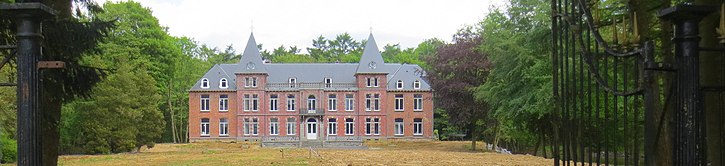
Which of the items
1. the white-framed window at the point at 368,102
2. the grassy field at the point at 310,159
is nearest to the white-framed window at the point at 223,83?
the white-framed window at the point at 368,102

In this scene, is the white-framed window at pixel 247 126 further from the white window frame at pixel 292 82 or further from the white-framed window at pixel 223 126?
the white window frame at pixel 292 82

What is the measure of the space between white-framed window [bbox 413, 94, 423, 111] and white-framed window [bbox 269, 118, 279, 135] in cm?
1053

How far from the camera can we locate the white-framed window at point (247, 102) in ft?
174

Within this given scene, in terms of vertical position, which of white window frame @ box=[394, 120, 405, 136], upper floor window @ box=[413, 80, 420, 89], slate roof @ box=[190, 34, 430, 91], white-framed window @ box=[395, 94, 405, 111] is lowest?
white window frame @ box=[394, 120, 405, 136]

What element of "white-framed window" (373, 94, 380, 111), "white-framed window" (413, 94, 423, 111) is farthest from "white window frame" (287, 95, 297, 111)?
"white-framed window" (413, 94, 423, 111)

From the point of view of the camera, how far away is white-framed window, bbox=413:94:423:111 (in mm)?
53375

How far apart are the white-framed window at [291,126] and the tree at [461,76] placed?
1697cm

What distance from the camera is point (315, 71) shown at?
55062 millimetres

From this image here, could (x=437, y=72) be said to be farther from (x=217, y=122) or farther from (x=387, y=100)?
(x=217, y=122)

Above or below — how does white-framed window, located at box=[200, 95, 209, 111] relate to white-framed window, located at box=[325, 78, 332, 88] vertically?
below

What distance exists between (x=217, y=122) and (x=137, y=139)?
1670cm

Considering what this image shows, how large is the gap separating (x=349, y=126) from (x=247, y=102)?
7.91 metres

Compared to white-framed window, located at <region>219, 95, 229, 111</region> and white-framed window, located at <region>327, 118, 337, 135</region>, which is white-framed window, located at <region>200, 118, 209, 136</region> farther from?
white-framed window, located at <region>327, 118, 337, 135</region>

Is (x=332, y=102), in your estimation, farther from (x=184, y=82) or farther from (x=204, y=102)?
(x=184, y=82)
